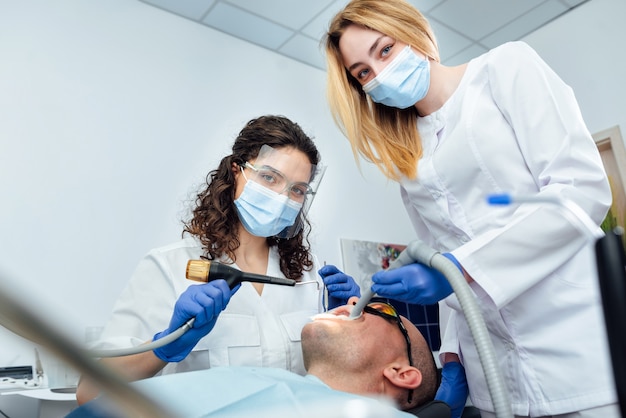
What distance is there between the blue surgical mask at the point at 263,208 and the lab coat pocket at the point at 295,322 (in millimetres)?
281

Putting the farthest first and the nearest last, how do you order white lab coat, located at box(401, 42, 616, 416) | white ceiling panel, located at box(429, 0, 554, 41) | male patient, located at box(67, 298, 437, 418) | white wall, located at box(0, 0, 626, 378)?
white ceiling panel, located at box(429, 0, 554, 41) → white wall, located at box(0, 0, 626, 378) → white lab coat, located at box(401, 42, 616, 416) → male patient, located at box(67, 298, 437, 418)

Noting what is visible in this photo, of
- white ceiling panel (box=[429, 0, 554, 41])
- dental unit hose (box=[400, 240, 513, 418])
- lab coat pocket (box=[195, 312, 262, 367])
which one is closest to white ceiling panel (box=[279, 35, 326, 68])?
white ceiling panel (box=[429, 0, 554, 41])

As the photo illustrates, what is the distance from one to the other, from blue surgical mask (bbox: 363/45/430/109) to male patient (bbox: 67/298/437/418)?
0.63 m

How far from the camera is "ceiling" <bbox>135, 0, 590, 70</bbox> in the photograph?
3039mm

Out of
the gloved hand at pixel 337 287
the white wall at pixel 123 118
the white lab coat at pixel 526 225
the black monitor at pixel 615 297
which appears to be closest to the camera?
the black monitor at pixel 615 297

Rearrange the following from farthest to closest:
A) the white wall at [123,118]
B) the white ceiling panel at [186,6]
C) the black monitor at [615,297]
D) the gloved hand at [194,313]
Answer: the white ceiling panel at [186,6], the white wall at [123,118], the gloved hand at [194,313], the black monitor at [615,297]

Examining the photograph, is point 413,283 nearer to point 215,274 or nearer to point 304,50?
point 215,274

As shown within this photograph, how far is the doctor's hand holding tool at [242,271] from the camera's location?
1257mm

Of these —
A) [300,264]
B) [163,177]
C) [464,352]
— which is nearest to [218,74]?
[163,177]

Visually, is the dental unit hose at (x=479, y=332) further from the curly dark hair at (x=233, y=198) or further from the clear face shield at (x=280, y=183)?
the curly dark hair at (x=233, y=198)

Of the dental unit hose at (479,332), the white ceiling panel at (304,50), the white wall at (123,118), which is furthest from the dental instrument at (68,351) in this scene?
the white ceiling panel at (304,50)

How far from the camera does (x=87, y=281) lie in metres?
2.33

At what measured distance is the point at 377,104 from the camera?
5.30 ft

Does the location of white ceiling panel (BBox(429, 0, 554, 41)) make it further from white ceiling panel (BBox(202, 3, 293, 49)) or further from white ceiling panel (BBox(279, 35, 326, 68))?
white ceiling panel (BBox(202, 3, 293, 49))
